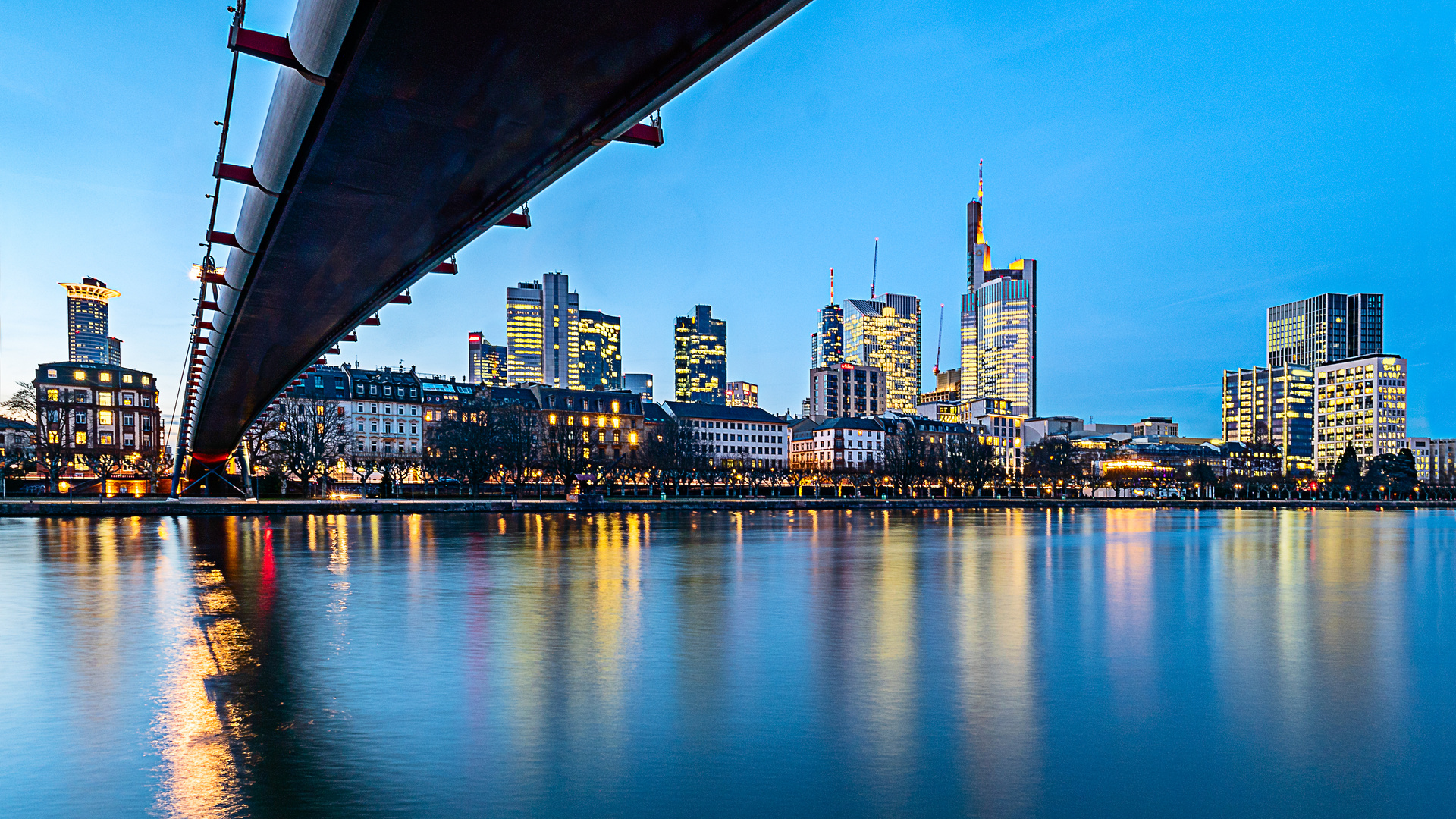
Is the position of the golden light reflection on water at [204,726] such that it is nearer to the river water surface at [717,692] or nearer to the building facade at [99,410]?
the river water surface at [717,692]

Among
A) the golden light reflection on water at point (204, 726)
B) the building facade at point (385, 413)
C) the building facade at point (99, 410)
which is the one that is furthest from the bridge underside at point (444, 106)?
the building facade at point (385, 413)

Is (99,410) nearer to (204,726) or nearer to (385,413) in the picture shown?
(385,413)

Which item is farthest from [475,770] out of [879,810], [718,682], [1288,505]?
[1288,505]

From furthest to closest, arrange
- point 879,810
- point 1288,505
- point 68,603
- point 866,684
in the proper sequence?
point 1288,505 → point 68,603 → point 866,684 → point 879,810

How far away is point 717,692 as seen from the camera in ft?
48.8

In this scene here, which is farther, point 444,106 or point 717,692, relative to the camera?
point 717,692

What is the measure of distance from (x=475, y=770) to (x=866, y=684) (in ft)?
21.8

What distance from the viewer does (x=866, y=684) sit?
15.3 meters

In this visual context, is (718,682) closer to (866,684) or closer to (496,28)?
(866,684)

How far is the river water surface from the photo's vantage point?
10.3 metres

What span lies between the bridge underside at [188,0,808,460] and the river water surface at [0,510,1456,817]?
287 inches

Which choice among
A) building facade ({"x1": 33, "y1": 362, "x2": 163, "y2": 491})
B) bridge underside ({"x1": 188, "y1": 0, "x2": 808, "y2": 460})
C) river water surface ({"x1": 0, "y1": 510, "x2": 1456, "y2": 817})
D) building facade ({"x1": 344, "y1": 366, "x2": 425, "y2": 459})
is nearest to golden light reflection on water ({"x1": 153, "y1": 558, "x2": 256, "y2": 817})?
river water surface ({"x1": 0, "y1": 510, "x2": 1456, "y2": 817})

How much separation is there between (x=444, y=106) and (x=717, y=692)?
897cm

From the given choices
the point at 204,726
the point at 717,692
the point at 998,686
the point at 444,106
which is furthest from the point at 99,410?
the point at 998,686
